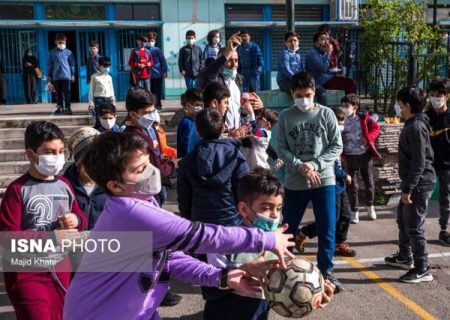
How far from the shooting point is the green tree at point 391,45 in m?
10.2

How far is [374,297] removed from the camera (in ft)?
16.0

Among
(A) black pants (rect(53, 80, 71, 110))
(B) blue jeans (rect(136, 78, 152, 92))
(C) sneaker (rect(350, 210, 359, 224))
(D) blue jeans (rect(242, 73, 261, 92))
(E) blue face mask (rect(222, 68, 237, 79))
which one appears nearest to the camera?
(E) blue face mask (rect(222, 68, 237, 79))

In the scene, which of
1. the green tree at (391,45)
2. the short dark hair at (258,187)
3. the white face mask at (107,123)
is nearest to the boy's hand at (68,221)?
the short dark hair at (258,187)

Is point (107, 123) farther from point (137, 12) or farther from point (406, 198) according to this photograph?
point (137, 12)

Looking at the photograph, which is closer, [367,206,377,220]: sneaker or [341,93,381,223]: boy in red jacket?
[341,93,381,223]: boy in red jacket

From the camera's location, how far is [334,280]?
4.91 meters

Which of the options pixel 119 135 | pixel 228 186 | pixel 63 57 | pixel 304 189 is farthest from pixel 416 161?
pixel 63 57

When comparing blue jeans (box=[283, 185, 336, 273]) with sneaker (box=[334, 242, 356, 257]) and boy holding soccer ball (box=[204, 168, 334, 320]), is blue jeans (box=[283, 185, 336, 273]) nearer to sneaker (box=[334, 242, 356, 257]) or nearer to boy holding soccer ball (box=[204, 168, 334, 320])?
sneaker (box=[334, 242, 356, 257])

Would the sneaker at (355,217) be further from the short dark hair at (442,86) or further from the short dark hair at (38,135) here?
the short dark hair at (38,135)

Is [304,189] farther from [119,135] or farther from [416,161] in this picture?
[119,135]

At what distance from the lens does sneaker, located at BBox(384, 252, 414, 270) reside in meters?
5.55

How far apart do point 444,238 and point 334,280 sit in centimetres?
221

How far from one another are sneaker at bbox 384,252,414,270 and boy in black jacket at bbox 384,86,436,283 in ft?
0.91

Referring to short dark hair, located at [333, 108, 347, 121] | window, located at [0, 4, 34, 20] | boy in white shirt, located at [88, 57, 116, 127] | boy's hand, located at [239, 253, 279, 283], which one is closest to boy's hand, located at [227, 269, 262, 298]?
boy's hand, located at [239, 253, 279, 283]
